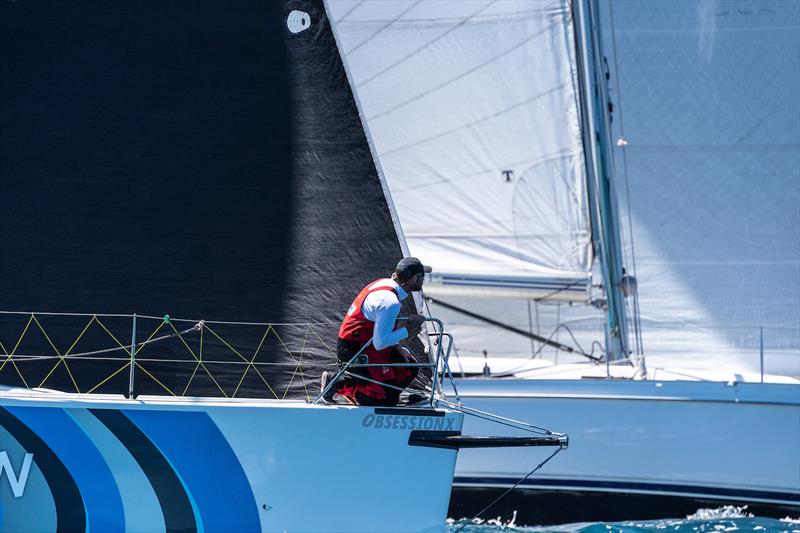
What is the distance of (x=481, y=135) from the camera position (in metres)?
10.0

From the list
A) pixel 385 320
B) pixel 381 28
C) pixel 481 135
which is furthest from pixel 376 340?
pixel 381 28

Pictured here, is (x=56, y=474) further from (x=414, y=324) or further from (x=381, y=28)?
(x=381, y=28)

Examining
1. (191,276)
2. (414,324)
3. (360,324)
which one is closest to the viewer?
(414,324)

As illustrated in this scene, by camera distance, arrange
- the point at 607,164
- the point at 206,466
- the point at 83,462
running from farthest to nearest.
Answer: the point at 607,164 → the point at 206,466 → the point at 83,462

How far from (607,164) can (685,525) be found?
290cm

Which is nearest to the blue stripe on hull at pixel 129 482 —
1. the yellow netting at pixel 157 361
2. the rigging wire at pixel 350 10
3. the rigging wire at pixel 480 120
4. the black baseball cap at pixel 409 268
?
the yellow netting at pixel 157 361

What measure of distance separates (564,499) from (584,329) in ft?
7.03

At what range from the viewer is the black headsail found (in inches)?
267

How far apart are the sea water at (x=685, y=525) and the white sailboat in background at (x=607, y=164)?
0.66m

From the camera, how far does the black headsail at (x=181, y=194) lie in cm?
678

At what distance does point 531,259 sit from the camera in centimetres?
988

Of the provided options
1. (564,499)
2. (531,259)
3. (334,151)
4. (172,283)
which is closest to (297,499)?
(172,283)

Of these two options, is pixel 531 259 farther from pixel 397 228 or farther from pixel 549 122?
pixel 397 228

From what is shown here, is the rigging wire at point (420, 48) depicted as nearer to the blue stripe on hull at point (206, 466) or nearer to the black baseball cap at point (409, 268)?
the black baseball cap at point (409, 268)
